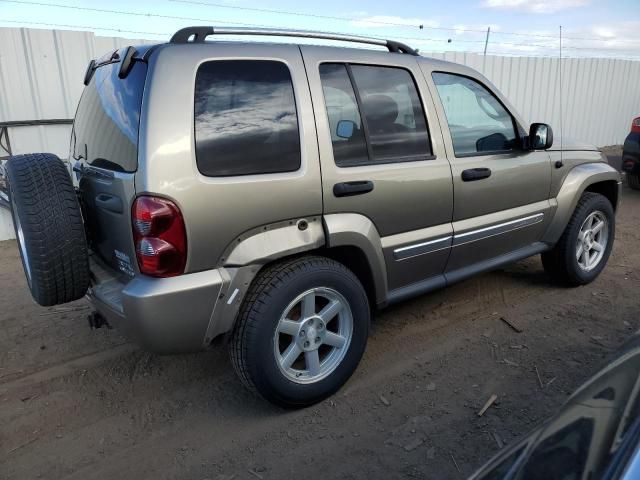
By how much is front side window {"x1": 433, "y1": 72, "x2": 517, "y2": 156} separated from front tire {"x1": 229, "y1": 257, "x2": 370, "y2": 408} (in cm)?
131

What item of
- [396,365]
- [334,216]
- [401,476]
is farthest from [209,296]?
[396,365]

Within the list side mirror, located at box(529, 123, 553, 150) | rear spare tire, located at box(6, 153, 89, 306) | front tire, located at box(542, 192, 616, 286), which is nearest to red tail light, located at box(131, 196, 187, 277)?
rear spare tire, located at box(6, 153, 89, 306)

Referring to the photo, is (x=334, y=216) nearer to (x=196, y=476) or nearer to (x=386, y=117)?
(x=386, y=117)

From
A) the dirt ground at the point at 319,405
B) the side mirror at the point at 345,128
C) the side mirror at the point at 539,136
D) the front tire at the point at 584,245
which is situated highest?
the side mirror at the point at 345,128

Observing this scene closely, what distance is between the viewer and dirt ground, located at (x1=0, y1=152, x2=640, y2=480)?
8.36 ft

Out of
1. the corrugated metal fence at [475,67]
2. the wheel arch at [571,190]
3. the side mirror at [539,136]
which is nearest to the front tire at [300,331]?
the side mirror at [539,136]

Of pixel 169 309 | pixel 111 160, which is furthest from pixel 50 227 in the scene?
pixel 169 309

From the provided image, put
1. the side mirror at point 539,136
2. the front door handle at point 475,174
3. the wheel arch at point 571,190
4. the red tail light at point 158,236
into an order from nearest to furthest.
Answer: the red tail light at point 158,236, the front door handle at point 475,174, the side mirror at point 539,136, the wheel arch at point 571,190

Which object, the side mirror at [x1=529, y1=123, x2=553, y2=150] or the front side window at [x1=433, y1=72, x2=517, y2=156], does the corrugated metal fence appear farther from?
the side mirror at [x1=529, y1=123, x2=553, y2=150]

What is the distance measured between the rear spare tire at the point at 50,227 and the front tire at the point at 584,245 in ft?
12.1

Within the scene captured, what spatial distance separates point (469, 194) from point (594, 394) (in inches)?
87.8

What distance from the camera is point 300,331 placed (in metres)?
2.84

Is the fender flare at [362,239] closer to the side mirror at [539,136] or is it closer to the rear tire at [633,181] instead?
the side mirror at [539,136]

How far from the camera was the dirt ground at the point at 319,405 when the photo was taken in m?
2.55
